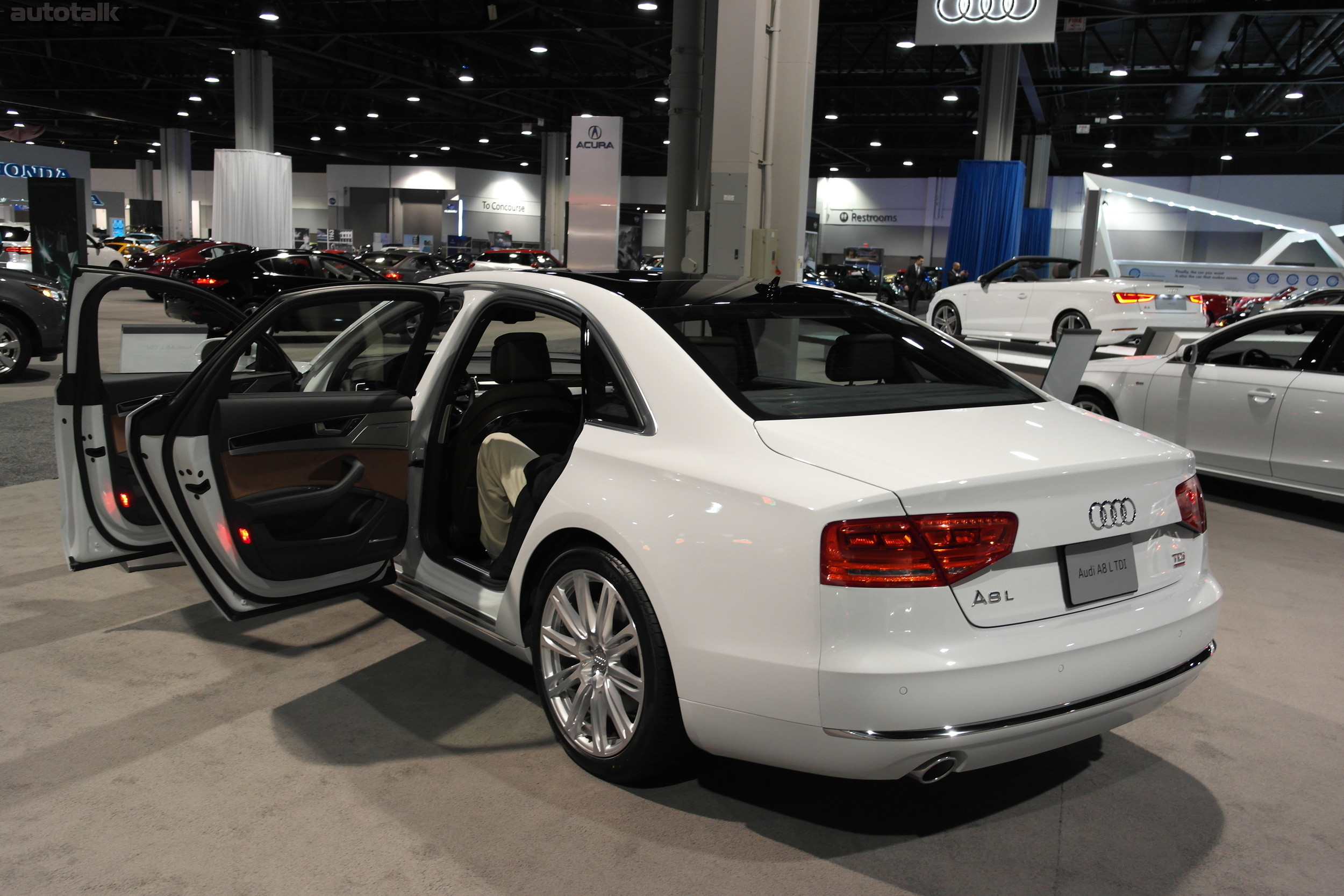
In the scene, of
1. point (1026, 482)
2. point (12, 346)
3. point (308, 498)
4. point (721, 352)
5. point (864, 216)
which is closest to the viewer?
point (1026, 482)

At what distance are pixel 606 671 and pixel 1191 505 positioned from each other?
1.66 metres

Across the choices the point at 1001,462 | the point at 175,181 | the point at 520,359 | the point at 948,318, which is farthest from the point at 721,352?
the point at 175,181

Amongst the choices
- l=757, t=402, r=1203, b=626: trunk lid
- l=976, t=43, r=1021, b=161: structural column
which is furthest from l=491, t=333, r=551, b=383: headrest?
l=976, t=43, r=1021, b=161: structural column

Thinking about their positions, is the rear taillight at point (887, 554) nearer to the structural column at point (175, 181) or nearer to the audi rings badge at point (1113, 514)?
the audi rings badge at point (1113, 514)

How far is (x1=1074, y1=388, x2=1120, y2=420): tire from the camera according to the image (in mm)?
7676

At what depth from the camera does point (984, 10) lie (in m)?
14.1

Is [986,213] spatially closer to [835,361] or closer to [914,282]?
[914,282]

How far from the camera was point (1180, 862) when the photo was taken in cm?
254

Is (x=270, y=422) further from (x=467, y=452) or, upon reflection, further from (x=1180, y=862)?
(x=1180, y=862)

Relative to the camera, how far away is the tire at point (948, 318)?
16.4m

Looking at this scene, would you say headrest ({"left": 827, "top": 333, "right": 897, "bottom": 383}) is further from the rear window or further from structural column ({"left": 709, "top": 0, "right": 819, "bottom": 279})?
structural column ({"left": 709, "top": 0, "right": 819, "bottom": 279})

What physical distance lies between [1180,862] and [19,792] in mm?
3120

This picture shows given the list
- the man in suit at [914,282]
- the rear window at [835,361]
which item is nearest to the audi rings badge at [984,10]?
the man in suit at [914,282]

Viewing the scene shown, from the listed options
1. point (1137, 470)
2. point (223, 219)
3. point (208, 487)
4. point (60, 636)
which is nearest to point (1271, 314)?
point (1137, 470)
